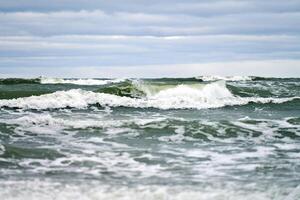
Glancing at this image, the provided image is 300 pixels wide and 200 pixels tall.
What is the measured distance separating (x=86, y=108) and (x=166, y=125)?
5547mm

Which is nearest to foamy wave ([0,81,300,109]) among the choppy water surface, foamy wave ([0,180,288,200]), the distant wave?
the choppy water surface

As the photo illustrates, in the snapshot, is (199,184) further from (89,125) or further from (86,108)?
(86,108)

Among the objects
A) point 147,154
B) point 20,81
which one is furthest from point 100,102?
point 20,81

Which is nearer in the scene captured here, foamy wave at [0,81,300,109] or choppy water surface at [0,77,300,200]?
choppy water surface at [0,77,300,200]

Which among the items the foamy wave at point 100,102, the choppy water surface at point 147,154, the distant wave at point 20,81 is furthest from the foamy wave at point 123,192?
the distant wave at point 20,81

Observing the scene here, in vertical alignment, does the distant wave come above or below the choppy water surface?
above

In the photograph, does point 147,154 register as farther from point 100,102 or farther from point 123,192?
point 100,102

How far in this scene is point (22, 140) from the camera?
10703mm

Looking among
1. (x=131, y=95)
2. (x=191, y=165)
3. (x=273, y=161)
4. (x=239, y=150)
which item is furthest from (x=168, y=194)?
(x=131, y=95)

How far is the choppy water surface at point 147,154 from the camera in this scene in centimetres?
654

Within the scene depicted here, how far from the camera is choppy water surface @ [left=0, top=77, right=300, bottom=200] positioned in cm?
654

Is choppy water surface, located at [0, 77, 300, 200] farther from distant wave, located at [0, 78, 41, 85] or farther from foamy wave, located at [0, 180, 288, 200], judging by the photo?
distant wave, located at [0, 78, 41, 85]

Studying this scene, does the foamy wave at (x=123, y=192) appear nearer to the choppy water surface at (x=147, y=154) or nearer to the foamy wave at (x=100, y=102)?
the choppy water surface at (x=147, y=154)

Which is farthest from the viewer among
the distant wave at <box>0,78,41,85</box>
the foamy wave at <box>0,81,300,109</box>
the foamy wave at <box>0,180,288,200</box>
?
the distant wave at <box>0,78,41,85</box>
